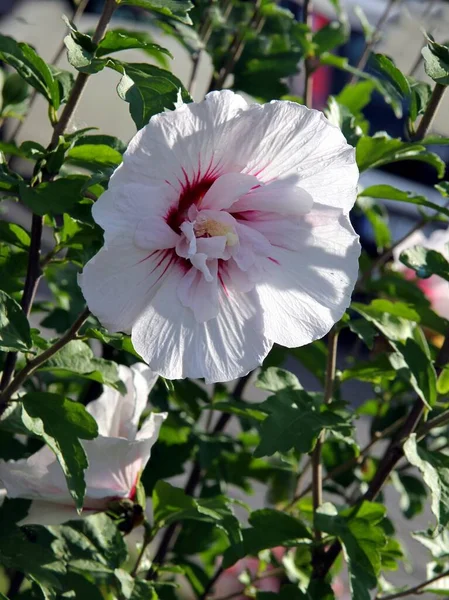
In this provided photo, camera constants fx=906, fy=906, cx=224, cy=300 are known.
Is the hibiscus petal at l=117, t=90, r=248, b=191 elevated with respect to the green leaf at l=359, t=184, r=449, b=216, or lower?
elevated

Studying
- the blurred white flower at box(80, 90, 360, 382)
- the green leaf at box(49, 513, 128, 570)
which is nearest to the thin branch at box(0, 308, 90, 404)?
the blurred white flower at box(80, 90, 360, 382)

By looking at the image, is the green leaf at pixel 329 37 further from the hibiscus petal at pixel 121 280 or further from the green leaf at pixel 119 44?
the hibiscus petal at pixel 121 280

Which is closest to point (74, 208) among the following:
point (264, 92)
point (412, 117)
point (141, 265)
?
point (141, 265)

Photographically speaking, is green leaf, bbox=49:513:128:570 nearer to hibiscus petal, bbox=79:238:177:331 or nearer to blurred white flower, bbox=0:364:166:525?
blurred white flower, bbox=0:364:166:525

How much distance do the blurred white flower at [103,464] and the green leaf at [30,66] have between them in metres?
0.28

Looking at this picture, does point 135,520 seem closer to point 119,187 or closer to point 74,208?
point 74,208

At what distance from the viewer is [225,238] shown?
2.19ft

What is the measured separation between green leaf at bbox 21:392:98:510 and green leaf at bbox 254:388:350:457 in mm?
164

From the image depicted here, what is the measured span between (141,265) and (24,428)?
0.25 meters

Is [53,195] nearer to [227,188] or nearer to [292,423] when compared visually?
[227,188]

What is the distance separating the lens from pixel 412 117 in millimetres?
918

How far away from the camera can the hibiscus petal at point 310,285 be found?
0.71m

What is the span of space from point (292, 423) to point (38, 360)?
0.85ft

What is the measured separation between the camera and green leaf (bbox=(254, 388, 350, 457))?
2.82 feet
